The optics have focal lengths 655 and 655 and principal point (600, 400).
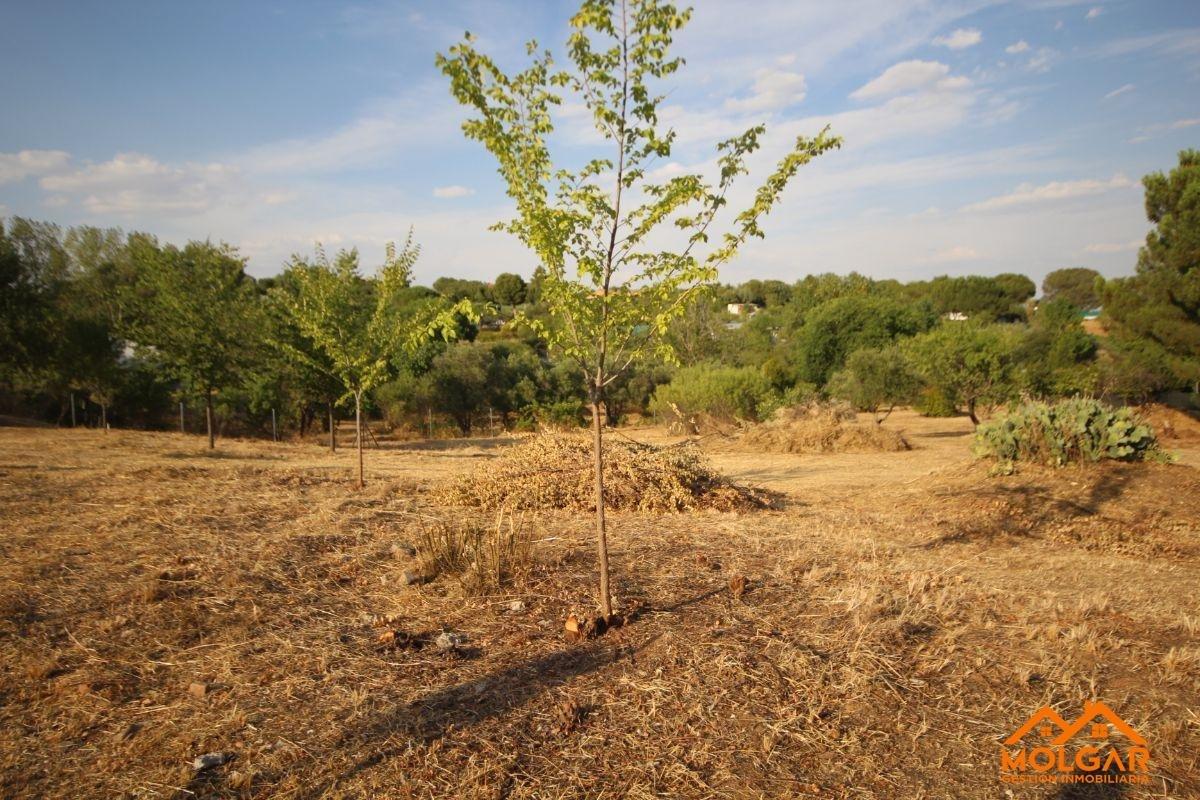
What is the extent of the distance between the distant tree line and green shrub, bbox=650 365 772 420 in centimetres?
7

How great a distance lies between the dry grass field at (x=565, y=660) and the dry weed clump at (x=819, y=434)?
11.7 metres

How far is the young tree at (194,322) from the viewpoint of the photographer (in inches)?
597

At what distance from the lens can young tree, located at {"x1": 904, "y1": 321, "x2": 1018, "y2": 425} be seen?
69.7 ft

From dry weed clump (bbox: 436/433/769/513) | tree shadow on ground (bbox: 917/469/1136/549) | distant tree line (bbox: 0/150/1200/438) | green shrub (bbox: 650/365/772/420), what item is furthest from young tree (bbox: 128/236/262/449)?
tree shadow on ground (bbox: 917/469/1136/549)

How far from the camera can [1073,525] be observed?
7.22 meters

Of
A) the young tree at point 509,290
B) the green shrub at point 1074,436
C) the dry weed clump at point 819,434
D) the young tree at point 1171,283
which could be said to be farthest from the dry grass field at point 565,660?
the young tree at point 509,290

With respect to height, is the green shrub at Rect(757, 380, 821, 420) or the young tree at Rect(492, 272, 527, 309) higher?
the young tree at Rect(492, 272, 527, 309)

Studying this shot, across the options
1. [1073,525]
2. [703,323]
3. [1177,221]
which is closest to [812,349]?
[703,323]

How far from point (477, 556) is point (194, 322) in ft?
45.2

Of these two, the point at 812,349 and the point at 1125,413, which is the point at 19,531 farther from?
the point at 812,349

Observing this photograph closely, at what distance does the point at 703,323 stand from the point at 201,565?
37.0m

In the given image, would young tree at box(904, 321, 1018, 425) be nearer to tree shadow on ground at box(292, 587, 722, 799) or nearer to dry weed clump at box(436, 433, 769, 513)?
dry weed clump at box(436, 433, 769, 513)

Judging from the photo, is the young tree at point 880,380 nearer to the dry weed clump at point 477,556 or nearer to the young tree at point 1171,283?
the young tree at point 1171,283

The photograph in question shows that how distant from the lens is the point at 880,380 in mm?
22453
